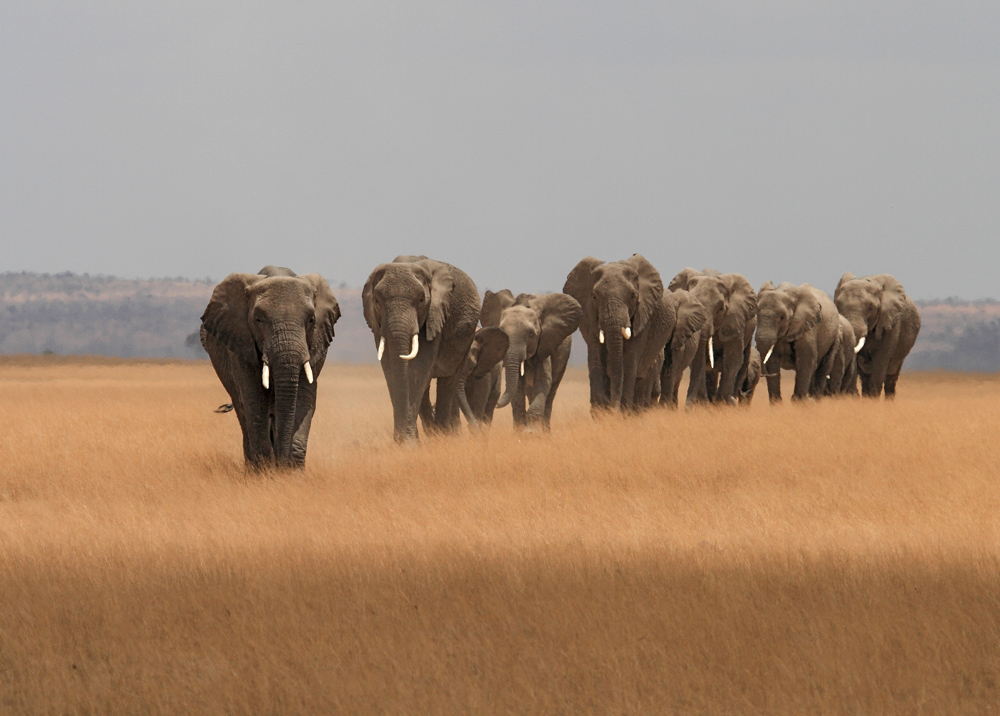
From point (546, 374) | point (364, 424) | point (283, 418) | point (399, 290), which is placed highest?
point (399, 290)

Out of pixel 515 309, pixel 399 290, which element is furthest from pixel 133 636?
pixel 515 309

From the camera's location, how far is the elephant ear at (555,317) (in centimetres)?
1739

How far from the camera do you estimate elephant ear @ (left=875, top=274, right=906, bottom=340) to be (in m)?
25.6

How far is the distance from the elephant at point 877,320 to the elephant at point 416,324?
1367cm

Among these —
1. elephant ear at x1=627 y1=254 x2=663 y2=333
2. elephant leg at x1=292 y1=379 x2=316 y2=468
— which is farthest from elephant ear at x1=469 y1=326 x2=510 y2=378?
elephant leg at x1=292 y1=379 x2=316 y2=468

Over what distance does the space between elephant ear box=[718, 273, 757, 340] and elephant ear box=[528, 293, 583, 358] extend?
15.7 ft

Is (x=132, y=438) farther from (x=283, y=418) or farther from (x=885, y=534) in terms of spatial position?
(x=885, y=534)

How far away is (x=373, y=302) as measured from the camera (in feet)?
44.5

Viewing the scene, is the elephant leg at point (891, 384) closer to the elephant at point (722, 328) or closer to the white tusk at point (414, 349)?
the elephant at point (722, 328)

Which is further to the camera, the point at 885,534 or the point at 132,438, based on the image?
the point at 132,438

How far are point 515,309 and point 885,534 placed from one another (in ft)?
30.1

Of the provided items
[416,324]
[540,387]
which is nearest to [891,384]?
[540,387]

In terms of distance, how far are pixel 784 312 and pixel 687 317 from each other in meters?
3.38

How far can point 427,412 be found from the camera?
15391 millimetres
